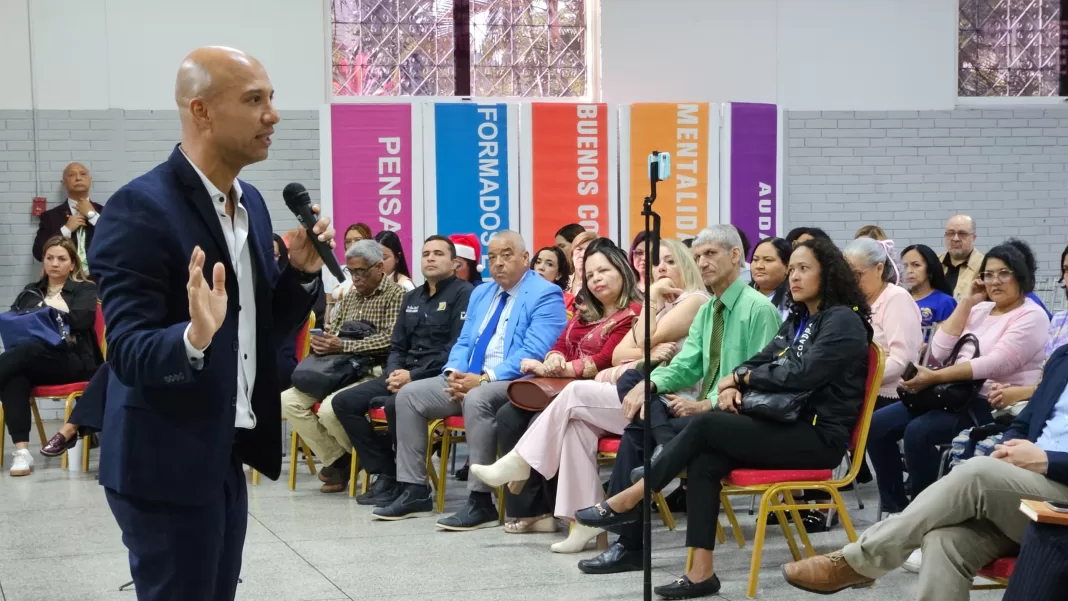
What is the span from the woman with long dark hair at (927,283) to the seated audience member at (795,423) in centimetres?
187

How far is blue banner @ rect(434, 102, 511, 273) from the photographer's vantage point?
8.72 meters

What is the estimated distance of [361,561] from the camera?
4.53 m

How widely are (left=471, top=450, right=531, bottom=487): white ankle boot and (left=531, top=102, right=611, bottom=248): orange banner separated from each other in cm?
411

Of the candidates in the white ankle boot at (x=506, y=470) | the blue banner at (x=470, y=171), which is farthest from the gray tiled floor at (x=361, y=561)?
the blue banner at (x=470, y=171)

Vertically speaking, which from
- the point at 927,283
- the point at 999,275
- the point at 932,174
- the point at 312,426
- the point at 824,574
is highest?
the point at 932,174

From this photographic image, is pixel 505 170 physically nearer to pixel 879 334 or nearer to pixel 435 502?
pixel 435 502

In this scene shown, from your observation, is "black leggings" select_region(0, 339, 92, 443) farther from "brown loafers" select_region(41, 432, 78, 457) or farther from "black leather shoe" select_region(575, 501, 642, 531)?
"black leather shoe" select_region(575, 501, 642, 531)

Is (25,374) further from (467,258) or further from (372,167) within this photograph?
(372,167)

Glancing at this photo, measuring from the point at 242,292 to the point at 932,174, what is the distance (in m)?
8.46

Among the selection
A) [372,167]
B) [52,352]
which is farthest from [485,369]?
[372,167]

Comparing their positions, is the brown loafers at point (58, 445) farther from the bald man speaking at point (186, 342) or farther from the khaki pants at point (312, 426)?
the bald man speaking at point (186, 342)

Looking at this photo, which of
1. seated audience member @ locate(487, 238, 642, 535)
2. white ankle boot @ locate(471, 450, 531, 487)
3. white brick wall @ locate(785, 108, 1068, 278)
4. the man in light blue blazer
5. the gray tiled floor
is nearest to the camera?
the gray tiled floor

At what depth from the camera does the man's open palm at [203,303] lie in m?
1.79

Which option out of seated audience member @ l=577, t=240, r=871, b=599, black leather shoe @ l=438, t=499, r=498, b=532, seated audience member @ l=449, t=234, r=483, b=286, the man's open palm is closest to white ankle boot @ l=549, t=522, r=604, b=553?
black leather shoe @ l=438, t=499, r=498, b=532
